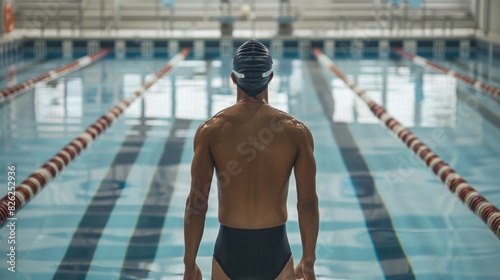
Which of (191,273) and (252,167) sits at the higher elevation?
(252,167)

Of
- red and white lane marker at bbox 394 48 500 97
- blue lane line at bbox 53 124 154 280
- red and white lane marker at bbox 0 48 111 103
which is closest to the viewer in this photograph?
blue lane line at bbox 53 124 154 280

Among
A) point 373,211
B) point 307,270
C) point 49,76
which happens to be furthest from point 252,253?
point 49,76

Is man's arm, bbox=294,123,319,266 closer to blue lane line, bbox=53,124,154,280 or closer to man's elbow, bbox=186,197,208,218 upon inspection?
man's elbow, bbox=186,197,208,218

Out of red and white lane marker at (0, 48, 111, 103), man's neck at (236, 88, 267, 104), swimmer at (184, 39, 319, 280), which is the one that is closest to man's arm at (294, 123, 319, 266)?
swimmer at (184, 39, 319, 280)

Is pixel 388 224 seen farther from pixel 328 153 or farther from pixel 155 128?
pixel 155 128

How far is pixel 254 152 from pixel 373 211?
8.73ft

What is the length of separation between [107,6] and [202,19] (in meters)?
1.94

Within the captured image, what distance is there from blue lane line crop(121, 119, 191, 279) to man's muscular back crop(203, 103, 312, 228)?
1530 millimetres

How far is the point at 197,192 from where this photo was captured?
216 cm

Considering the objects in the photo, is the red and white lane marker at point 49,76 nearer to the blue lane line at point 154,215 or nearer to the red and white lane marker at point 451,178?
the blue lane line at point 154,215

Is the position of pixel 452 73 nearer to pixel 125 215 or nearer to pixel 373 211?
pixel 373 211

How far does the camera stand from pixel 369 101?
7.78m

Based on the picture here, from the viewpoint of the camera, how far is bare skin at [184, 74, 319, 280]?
2141 mm

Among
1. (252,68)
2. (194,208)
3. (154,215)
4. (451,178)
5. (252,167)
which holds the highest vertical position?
(252,68)
